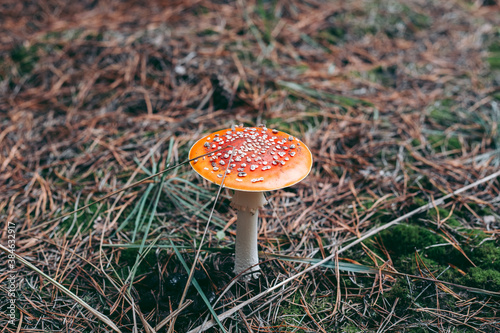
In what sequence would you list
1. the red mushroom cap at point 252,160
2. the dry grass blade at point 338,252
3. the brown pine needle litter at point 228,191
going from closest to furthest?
1. the red mushroom cap at point 252,160
2. the dry grass blade at point 338,252
3. the brown pine needle litter at point 228,191

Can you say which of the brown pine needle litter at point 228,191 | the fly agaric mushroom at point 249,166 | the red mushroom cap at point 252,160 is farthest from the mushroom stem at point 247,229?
the red mushroom cap at point 252,160

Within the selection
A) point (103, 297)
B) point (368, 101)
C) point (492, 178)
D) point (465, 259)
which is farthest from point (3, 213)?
point (492, 178)

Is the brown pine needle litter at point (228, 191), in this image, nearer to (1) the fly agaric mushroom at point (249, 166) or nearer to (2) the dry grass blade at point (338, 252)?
(2) the dry grass blade at point (338, 252)

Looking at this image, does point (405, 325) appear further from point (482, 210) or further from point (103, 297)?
point (103, 297)

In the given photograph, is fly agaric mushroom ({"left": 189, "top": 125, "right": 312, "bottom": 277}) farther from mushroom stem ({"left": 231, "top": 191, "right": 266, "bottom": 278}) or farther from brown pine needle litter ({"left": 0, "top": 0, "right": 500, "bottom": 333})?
brown pine needle litter ({"left": 0, "top": 0, "right": 500, "bottom": 333})

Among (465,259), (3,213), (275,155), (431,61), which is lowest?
(3,213)

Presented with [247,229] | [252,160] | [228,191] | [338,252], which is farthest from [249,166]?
[338,252]

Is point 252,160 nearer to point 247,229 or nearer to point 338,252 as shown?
point 247,229
